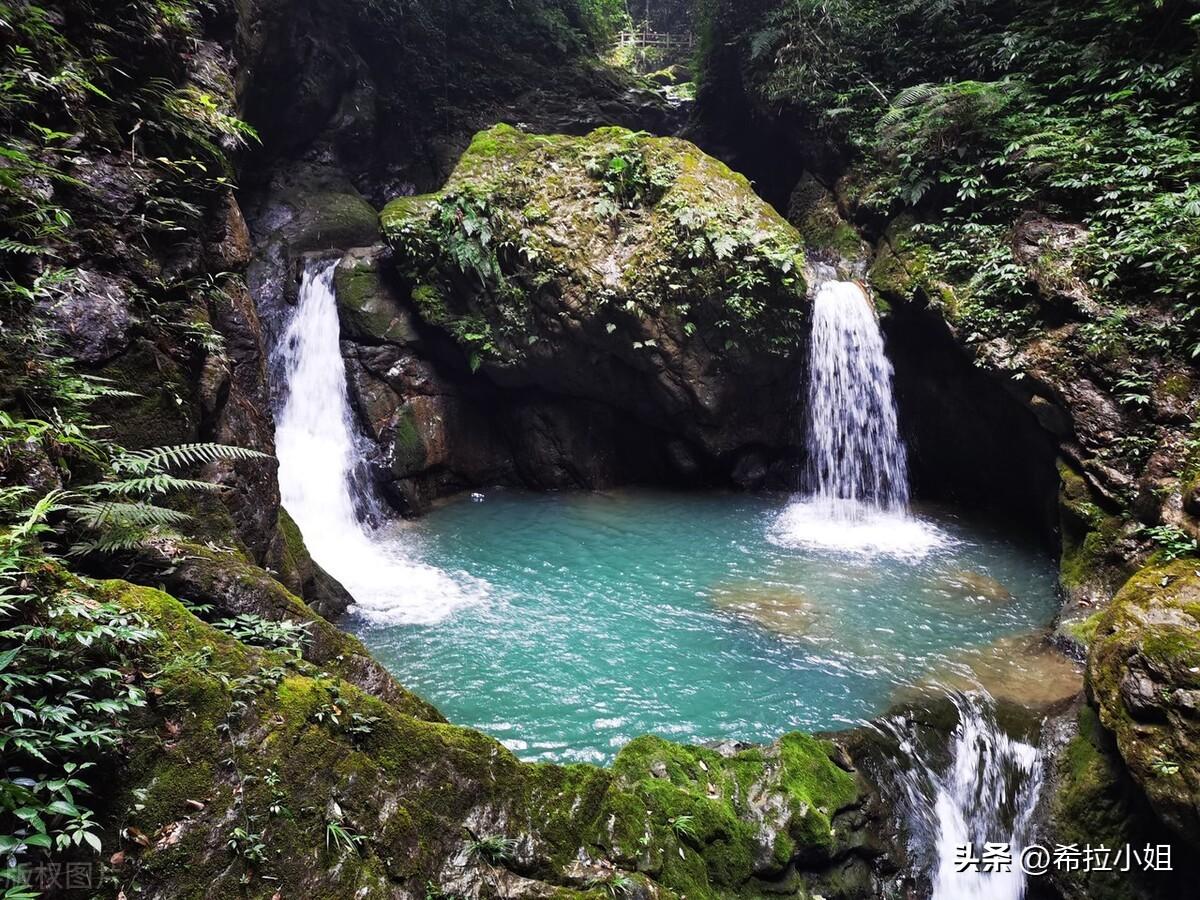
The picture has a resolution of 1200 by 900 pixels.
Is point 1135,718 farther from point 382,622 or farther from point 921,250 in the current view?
point 921,250

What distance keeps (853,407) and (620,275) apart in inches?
185

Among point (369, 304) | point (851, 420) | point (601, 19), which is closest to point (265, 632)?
point (369, 304)

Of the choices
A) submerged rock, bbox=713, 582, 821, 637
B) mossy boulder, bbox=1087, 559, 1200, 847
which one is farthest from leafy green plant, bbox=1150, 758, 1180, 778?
submerged rock, bbox=713, 582, 821, 637

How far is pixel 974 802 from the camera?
4848mm

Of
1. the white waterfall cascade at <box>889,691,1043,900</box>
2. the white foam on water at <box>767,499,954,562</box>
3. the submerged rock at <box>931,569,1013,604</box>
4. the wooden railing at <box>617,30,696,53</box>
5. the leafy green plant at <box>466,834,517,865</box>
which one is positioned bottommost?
the white waterfall cascade at <box>889,691,1043,900</box>

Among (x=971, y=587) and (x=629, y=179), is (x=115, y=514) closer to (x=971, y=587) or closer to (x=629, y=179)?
(x=971, y=587)

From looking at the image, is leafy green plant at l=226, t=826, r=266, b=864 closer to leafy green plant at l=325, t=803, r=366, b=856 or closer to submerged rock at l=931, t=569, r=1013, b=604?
leafy green plant at l=325, t=803, r=366, b=856

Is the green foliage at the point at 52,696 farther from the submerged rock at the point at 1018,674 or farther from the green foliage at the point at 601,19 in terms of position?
the green foliage at the point at 601,19

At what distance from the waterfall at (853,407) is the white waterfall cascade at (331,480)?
6.98 meters

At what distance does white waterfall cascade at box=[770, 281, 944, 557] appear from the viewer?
1112 cm

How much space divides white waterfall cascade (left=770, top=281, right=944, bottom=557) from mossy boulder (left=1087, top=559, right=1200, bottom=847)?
5.71 meters

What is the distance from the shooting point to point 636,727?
5352mm

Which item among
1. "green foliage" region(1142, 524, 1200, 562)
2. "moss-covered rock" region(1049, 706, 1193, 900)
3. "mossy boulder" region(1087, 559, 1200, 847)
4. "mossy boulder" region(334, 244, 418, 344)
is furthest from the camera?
"mossy boulder" region(334, 244, 418, 344)

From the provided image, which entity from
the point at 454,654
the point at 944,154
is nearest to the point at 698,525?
the point at 454,654
